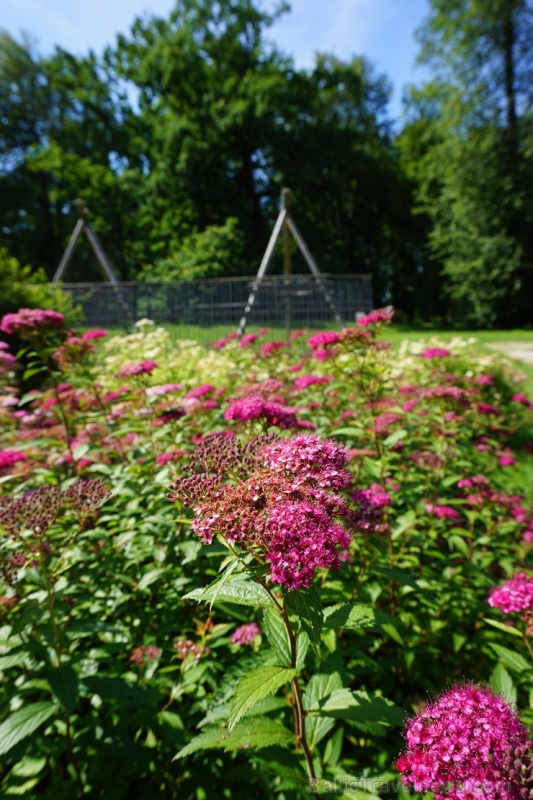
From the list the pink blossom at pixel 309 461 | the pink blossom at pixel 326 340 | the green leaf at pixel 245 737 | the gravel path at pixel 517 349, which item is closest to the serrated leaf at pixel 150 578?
the green leaf at pixel 245 737

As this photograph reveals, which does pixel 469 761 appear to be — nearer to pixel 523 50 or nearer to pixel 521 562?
pixel 521 562

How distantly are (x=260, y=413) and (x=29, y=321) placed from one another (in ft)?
5.58

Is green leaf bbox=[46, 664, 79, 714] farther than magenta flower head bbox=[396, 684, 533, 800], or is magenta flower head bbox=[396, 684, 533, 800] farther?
green leaf bbox=[46, 664, 79, 714]

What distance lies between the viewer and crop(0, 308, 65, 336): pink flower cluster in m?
2.60

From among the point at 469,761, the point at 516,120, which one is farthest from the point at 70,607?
the point at 516,120

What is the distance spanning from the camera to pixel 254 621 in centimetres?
181

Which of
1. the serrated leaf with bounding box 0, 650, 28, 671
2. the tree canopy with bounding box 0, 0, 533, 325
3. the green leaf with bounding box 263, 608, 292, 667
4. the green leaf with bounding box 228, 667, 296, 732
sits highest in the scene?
the tree canopy with bounding box 0, 0, 533, 325

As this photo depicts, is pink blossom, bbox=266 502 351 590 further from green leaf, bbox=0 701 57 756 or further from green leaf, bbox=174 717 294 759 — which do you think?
green leaf, bbox=0 701 57 756

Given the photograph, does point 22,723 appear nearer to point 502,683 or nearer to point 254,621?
point 254,621

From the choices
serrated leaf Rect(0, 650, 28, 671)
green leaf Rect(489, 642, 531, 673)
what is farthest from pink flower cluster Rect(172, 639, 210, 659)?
green leaf Rect(489, 642, 531, 673)

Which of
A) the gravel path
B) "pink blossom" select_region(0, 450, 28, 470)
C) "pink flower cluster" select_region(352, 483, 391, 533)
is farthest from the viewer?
the gravel path

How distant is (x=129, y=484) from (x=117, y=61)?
105 ft

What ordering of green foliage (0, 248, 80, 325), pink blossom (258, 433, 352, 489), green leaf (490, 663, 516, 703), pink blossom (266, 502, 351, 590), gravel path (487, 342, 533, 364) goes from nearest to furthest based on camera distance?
pink blossom (266, 502, 351, 590) → pink blossom (258, 433, 352, 489) → green leaf (490, 663, 516, 703) → green foliage (0, 248, 80, 325) → gravel path (487, 342, 533, 364)

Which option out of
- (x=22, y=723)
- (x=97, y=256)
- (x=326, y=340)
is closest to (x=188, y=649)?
(x=22, y=723)
